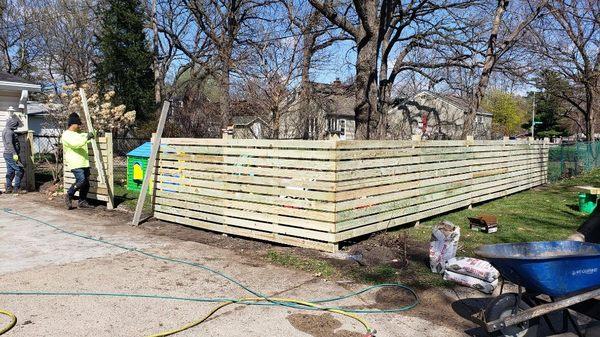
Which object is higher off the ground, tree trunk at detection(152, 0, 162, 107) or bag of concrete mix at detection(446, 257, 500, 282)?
tree trunk at detection(152, 0, 162, 107)

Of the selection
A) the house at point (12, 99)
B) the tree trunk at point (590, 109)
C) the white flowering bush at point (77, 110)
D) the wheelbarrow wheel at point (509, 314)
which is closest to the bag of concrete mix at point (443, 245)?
the wheelbarrow wheel at point (509, 314)

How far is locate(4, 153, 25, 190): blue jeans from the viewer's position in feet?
38.0

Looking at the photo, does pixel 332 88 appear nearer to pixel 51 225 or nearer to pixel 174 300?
pixel 51 225

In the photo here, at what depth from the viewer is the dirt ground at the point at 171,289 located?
13.5 ft

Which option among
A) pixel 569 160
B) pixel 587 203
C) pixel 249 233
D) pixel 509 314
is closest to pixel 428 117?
pixel 569 160

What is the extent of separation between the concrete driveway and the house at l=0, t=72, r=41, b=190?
5986mm

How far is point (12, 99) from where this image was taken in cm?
1269

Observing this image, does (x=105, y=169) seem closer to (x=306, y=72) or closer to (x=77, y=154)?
(x=77, y=154)

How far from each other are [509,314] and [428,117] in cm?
4145

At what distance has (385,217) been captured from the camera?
755 centimetres

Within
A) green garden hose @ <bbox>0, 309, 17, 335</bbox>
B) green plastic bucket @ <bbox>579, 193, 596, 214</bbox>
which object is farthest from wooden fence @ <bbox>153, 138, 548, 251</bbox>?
green garden hose @ <bbox>0, 309, 17, 335</bbox>

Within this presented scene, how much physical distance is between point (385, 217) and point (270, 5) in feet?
60.9

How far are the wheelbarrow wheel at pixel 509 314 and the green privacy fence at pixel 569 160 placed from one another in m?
14.9

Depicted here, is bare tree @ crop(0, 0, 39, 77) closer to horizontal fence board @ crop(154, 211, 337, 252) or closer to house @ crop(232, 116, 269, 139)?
house @ crop(232, 116, 269, 139)
